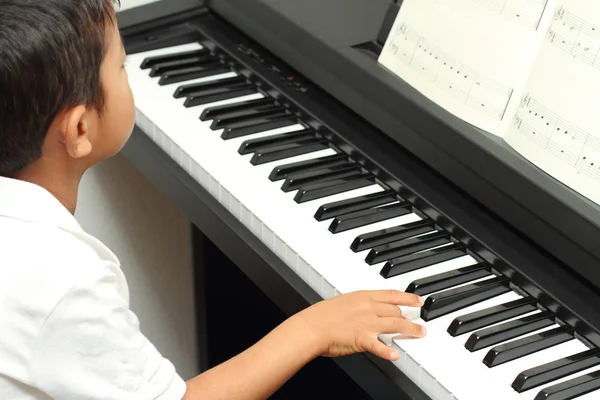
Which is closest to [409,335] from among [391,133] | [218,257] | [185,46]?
[391,133]

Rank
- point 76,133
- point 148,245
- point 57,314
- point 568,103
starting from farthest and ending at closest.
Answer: point 148,245 → point 568,103 → point 76,133 → point 57,314

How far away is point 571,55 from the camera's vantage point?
1259 millimetres

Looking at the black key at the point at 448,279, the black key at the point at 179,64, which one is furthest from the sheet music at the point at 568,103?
the black key at the point at 179,64

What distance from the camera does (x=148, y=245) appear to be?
7.43 ft

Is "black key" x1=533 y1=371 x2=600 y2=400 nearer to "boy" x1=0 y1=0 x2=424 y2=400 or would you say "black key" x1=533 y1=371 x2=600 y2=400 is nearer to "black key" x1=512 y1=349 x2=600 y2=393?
"black key" x1=512 y1=349 x2=600 y2=393

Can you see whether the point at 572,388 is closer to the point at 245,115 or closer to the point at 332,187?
the point at 332,187

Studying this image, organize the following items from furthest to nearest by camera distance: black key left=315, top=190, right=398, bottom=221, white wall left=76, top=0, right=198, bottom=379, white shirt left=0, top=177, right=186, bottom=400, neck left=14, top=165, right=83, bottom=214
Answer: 1. white wall left=76, top=0, right=198, bottom=379
2. black key left=315, top=190, right=398, bottom=221
3. neck left=14, top=165, right=83, bottom=214
4. white shirt left=0, top=177, right=186, bottom=400

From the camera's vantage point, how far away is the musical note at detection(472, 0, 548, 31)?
4.34ft

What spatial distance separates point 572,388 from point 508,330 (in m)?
0.12

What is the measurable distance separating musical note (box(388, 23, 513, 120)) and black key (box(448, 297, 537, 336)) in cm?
27

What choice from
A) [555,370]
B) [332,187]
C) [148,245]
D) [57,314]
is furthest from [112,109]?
[148,245]

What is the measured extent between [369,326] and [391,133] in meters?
0.41

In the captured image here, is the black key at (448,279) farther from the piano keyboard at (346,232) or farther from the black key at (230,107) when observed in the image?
the black key at (230,107)

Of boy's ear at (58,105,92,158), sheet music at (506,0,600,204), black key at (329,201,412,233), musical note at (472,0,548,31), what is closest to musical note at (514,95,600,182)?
sheet music at (506,0,600,204)
